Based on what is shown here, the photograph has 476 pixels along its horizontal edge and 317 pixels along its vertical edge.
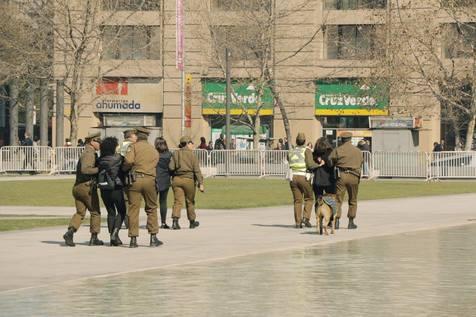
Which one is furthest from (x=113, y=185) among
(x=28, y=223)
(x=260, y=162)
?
(x=260, y=162)

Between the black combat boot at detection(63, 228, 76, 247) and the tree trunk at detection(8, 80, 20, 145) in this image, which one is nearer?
the black combat boot at detection(63, 228, 76, 247)

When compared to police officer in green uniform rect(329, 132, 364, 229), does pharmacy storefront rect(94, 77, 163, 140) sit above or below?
above

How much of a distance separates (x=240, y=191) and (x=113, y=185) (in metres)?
22.3

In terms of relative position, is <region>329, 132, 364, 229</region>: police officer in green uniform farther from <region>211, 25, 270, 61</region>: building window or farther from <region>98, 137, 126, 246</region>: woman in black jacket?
<region>211, 25, 270, 61</region>: building window

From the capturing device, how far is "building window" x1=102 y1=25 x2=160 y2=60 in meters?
69.2

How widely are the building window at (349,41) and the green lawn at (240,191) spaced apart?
1809 centimetres

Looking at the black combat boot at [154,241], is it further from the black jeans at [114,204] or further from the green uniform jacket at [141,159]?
the green uniform jacket at [141,159]

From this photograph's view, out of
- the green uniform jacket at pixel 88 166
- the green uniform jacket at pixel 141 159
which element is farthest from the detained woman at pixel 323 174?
the green uniform jacket at pixel 88 166

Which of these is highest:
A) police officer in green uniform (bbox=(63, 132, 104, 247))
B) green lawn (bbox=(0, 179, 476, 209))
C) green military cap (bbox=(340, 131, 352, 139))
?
green military cap (bbox=(340, 131, 352, 139))

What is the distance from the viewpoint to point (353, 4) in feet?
236

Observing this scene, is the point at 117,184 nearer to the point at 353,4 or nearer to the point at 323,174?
the point at 323,174

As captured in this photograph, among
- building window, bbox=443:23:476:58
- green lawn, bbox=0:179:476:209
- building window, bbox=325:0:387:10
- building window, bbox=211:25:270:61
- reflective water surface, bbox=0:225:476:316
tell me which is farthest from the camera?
building window, bbox=325:0:387:10

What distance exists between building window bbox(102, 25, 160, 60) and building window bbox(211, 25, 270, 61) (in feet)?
11.0

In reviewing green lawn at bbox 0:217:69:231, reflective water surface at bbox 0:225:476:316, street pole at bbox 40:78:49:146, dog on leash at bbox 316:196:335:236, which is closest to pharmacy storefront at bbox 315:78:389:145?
street pole at bbox 40:78:49:146
